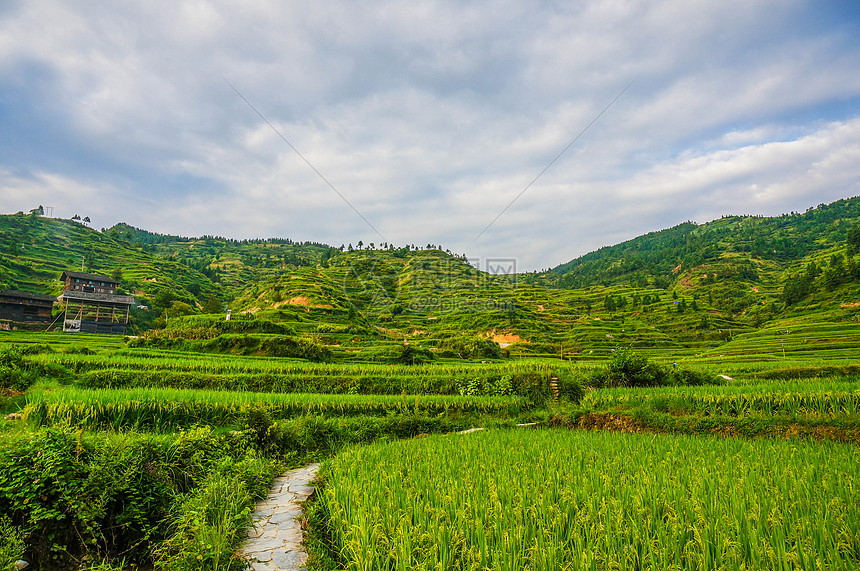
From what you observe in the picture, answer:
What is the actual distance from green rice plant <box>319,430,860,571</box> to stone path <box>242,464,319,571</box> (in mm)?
391

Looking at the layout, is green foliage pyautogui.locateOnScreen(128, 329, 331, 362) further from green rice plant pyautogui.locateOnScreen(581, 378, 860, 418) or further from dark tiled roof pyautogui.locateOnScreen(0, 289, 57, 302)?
dark tiled roof pyautogui.locateOnScreen(0, 289, 57, 302)

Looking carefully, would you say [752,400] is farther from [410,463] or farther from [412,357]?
[412,357]

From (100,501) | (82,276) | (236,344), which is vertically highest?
(82,276)

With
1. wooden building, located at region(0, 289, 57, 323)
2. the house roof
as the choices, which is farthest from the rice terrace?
the house roof

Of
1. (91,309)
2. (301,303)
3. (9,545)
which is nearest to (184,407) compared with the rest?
(9,545)

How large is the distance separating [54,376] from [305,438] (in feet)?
48.5

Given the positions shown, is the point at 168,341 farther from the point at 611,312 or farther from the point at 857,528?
the point at 611,312

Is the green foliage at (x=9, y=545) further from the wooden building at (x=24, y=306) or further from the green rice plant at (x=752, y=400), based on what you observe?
the wooden building at (x=24, y=306)

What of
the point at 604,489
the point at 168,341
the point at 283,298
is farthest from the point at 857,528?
the point at 283,298

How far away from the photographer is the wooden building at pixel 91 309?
46.1 metres

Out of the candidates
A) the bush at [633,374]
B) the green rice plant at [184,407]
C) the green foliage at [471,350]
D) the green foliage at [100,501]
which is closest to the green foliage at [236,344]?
the green foliage at [471,350]

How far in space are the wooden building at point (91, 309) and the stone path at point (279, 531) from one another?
54.9m

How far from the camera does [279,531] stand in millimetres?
4734

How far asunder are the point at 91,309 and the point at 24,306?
6098mm
